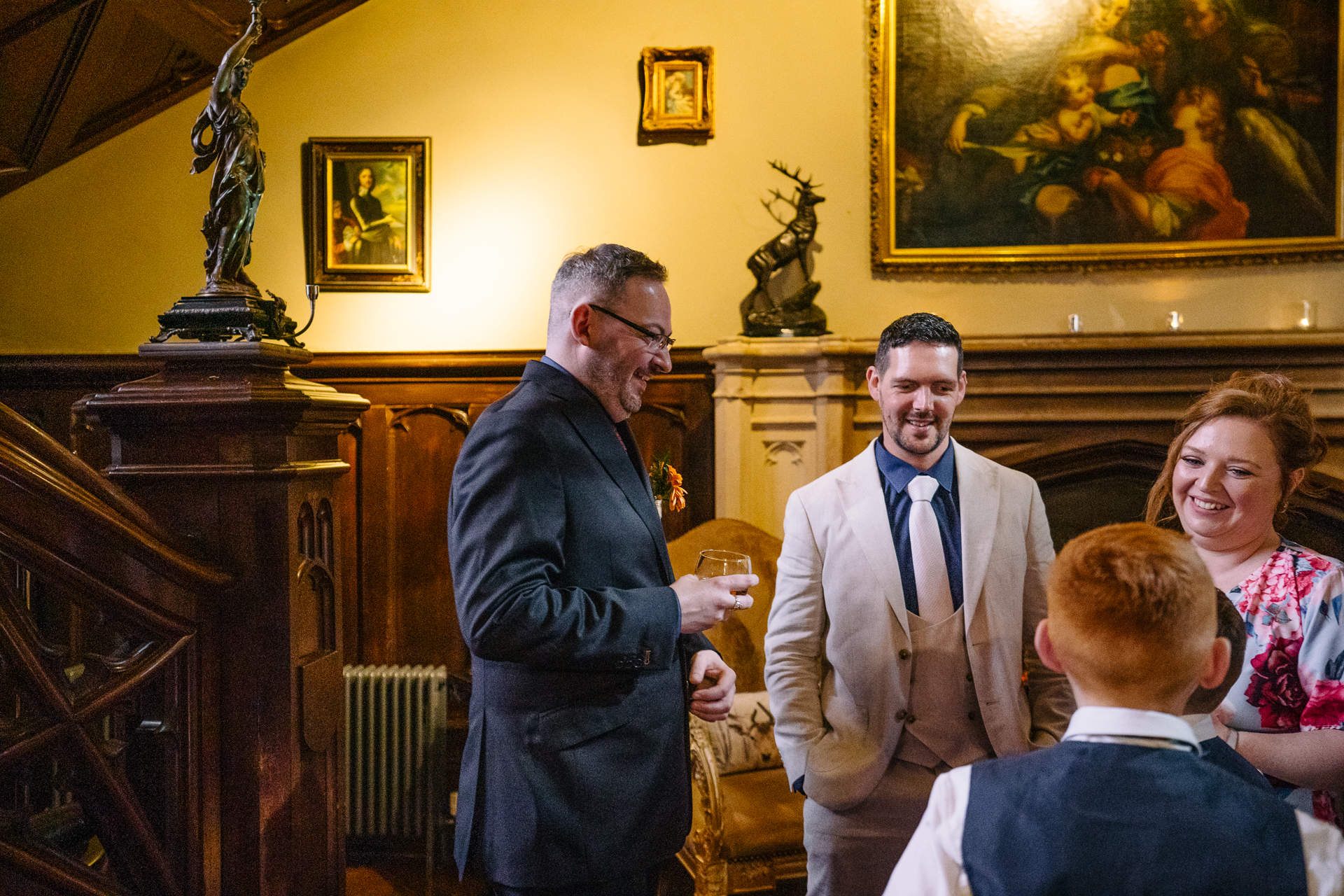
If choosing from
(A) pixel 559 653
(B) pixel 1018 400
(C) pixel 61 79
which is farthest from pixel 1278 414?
(C) pixel 61 79

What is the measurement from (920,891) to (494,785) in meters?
0.75

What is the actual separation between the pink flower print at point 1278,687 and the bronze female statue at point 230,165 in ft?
6.46

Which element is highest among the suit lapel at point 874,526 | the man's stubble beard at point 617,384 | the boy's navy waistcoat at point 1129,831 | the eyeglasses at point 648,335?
the eyeglasses at point 648,335

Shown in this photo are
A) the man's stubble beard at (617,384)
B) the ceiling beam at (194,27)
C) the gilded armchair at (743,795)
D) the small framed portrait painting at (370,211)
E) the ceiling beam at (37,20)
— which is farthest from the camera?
the small framed portrait painting at (370,211)

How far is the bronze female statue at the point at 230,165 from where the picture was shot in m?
1.72

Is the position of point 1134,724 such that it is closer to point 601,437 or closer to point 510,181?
point 601,437

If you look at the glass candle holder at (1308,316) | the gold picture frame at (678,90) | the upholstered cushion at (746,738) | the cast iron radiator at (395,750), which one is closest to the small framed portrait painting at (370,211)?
the gold picture frame at (678,90)

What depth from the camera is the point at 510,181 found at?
4.31m

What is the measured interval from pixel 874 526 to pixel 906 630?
0.22 m

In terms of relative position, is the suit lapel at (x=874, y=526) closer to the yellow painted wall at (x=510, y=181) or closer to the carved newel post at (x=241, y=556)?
the carved newel post at (x=241, y=556)

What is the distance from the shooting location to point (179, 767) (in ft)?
4.81

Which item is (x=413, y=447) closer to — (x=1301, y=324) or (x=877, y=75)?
(x=877, y=75)

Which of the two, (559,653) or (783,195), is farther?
(783,195)

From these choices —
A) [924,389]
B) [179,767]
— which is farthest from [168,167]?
[924,389]
